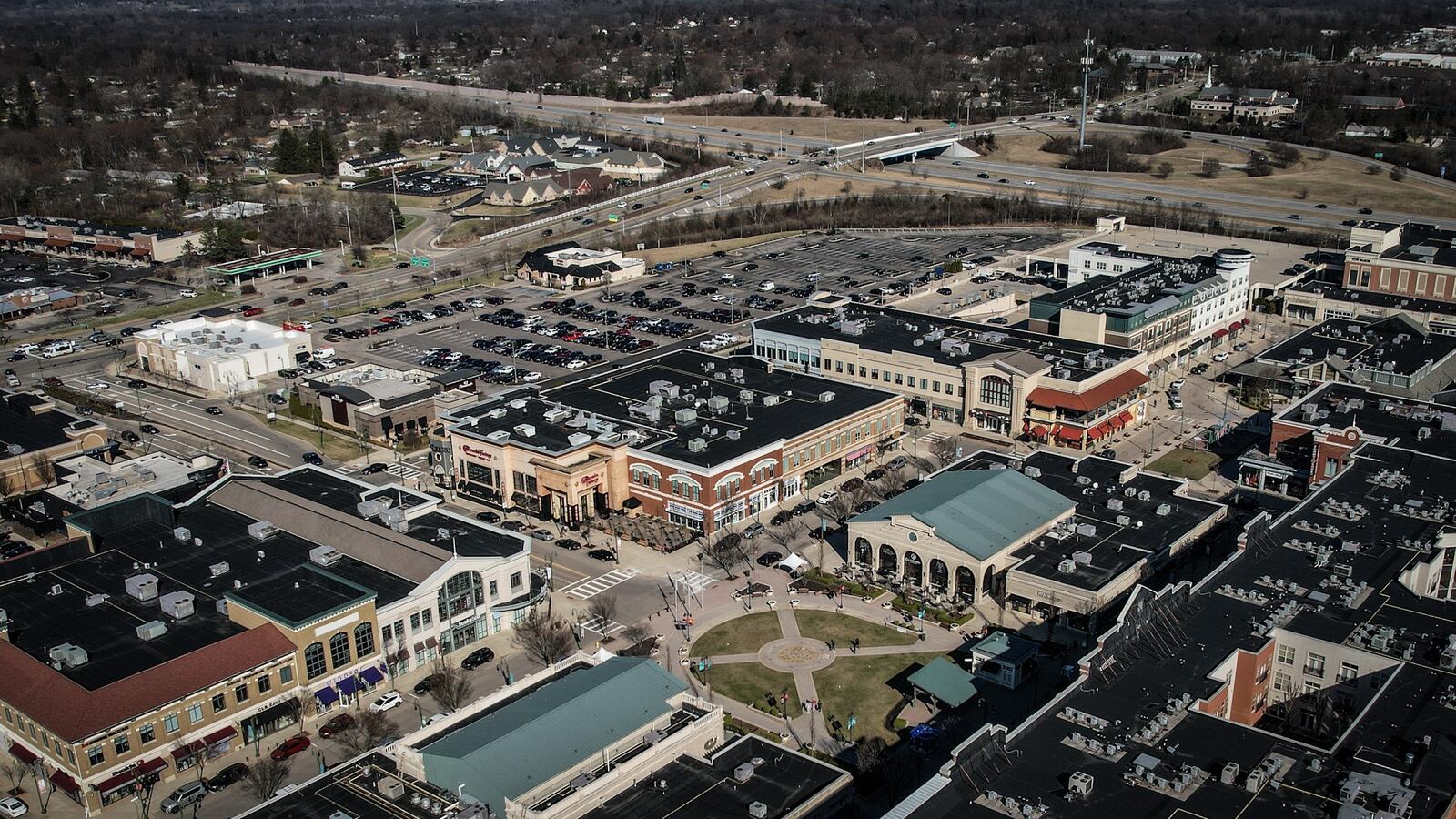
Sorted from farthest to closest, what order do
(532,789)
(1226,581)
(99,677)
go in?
(1226,581)
(99,677)
(532,789)

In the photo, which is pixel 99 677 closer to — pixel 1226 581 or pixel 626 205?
pixel 1226 581

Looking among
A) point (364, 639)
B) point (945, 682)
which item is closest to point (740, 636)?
point (945, 682)

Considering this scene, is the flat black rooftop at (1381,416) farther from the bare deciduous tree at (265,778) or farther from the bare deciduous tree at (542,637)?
the bare deciduous tree at (265,778)

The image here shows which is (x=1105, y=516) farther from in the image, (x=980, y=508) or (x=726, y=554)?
(x=726, y=554)

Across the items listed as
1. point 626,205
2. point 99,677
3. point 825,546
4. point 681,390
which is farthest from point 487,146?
point 99,677

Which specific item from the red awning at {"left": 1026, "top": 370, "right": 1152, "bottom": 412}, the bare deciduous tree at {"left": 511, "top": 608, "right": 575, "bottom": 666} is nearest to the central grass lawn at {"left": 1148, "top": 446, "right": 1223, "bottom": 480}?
the red awning at {"left": 1026, "top": 370, "right": 1152, "bottom": 412}

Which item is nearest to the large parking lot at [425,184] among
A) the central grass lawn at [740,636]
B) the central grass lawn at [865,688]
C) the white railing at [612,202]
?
the white railing at [612,202]

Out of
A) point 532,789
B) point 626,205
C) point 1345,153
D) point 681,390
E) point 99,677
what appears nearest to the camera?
point 532,789

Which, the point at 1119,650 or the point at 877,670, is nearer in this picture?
the point at 1119,650
